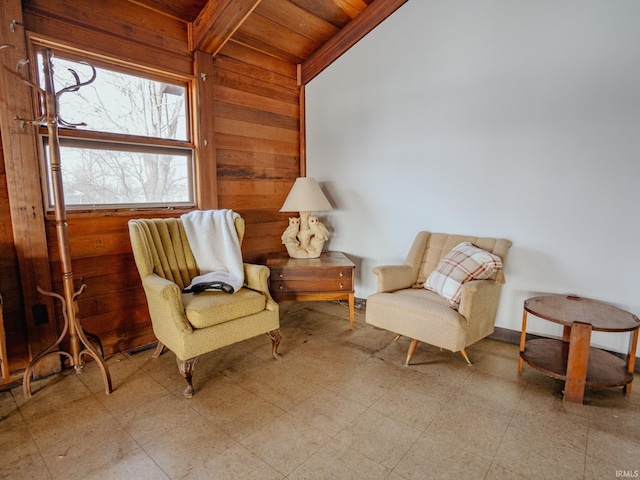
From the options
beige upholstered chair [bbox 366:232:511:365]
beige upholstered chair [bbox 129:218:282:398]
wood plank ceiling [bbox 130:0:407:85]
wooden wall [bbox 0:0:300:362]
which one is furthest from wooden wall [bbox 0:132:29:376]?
beige upholstered chair [bbox 366:232:511:365]

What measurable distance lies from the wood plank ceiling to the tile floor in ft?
7.90

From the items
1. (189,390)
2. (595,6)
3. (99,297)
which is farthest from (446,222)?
(99,297)

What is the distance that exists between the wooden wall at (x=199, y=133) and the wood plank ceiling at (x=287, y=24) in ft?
0.32

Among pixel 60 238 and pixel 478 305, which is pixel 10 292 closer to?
pixel 60 238

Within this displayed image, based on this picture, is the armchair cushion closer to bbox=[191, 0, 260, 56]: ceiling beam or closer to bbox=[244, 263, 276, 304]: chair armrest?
bbox=[244, 263, 276, 304]: chair armrest

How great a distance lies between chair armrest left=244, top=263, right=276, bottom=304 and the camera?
2.36 meters

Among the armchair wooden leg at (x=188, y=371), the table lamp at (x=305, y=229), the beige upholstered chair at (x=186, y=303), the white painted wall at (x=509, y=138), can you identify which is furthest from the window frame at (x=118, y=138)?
the white painted wall at (x=509, y=138)

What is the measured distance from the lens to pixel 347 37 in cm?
324

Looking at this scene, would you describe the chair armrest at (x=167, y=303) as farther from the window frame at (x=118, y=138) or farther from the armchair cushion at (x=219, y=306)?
the window frame at (x=118, y=138)

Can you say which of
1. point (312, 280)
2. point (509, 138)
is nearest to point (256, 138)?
point (312, 280)

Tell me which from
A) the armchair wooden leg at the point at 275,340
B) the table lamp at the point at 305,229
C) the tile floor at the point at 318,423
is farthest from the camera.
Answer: the table lamp at the point at 305,229

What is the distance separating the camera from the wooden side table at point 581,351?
179cm

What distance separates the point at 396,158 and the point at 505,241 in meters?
1.16

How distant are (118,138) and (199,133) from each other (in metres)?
0.61
